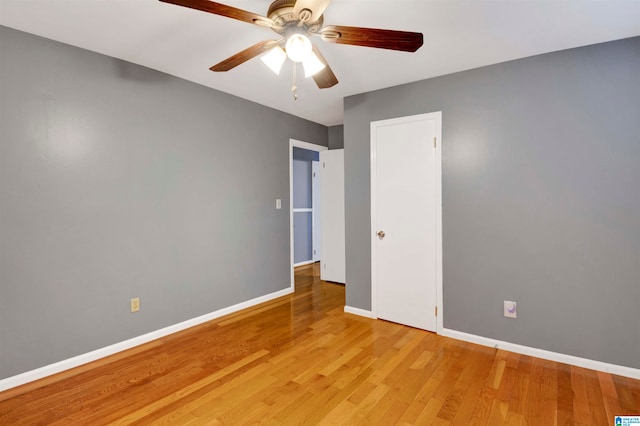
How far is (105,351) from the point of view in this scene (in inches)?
104

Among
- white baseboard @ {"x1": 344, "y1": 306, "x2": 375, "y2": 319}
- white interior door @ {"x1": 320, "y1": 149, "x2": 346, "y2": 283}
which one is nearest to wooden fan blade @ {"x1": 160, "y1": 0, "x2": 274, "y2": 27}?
white baseboard @ {"x1": 344, "y1": 306, "x2": 375, "y2": 319}

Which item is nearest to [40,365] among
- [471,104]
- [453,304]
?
[453,304]

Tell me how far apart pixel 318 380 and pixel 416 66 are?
108 inches

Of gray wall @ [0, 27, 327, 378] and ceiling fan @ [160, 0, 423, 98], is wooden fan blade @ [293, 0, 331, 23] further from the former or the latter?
gray wall @ [0, 27, 327, 378]

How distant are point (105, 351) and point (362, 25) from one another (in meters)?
3.24

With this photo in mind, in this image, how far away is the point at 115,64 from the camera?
8.89ft

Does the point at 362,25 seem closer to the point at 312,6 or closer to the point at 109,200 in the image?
the point at 312,6

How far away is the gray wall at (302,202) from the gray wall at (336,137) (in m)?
1.15

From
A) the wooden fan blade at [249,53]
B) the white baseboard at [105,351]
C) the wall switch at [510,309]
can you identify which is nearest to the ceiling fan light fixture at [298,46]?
the wooden fan blade at [249,53]

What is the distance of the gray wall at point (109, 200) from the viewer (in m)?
2.26

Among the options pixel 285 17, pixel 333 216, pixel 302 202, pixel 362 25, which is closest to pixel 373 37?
pixel 285 17

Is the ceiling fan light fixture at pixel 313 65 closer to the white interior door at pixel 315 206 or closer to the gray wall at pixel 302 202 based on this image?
the gray wall at pixel 302 202

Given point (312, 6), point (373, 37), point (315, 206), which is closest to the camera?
point (312, 6)

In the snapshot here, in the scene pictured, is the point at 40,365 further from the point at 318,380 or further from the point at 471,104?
the point at 471,104
